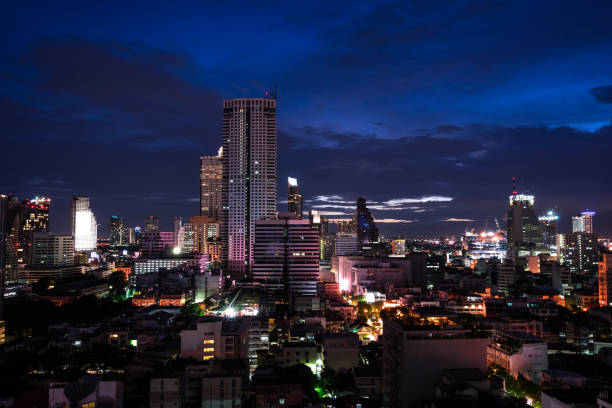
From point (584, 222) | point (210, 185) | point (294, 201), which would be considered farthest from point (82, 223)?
point (584, 222)

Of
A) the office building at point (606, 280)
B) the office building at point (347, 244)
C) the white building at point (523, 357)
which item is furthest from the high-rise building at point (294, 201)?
the white building at point (523, 357)

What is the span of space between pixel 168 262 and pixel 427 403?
55.0 meters

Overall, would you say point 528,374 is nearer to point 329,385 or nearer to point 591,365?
point 591,365

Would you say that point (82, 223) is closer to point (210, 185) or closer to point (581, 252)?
point (210, 185)

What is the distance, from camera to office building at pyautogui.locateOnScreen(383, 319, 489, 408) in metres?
16.7

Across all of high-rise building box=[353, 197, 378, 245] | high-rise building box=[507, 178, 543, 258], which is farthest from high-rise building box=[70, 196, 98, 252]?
high-rise building box=[507, 178, 543, 258]

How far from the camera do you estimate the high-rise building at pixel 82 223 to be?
98.9 metres

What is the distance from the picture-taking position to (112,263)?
266 ft

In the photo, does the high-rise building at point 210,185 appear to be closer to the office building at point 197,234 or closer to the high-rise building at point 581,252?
the office building at point 197,234

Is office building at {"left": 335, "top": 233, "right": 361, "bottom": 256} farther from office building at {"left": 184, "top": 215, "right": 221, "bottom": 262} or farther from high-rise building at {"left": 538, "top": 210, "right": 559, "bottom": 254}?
high-rise building at {"left": 538, "top": 210, "right": 559, "bottom": 254}

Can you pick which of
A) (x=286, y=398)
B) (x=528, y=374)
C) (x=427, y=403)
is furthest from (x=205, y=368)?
(x=528, y=374)

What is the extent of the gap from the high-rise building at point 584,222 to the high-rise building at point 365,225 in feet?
143

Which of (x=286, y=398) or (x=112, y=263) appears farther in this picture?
(x=112, y=263)

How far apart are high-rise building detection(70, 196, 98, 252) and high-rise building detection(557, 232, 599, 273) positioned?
92.2 meters
